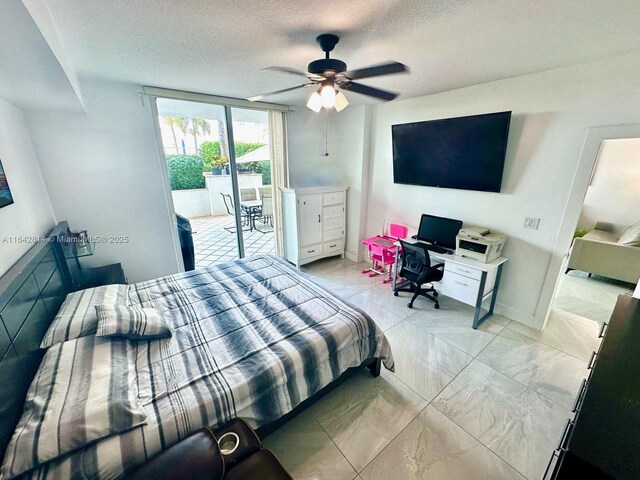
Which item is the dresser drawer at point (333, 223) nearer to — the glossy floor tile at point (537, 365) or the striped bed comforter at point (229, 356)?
the striped bed comforter at point (229, 356)

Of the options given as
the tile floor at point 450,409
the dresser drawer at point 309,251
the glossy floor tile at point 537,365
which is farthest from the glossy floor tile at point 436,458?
the dresser drawer at point 309,251

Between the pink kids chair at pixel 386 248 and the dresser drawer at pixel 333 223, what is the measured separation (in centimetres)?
65

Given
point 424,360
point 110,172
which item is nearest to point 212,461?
point 424,360

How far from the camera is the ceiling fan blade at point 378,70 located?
1479 mm

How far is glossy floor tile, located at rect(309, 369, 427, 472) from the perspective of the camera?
163cm

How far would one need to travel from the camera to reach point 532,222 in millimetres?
2615

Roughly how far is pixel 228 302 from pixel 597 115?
341 centimetres

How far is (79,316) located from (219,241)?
320 cm

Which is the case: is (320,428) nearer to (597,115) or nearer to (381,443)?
(381,443)

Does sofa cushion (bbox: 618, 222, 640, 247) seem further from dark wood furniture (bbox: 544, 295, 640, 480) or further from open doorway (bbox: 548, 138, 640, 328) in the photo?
dark wood furniture (bbox: 544, 295, 640, 480)

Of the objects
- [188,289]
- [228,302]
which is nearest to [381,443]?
[228,302]

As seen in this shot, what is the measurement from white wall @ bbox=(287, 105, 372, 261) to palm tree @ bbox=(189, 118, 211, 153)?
1.14 m

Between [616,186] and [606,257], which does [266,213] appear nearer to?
[606,257]

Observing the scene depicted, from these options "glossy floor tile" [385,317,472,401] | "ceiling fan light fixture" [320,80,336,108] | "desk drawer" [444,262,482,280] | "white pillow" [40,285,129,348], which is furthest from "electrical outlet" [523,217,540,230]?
"white pillow" [40,285,129,348]
